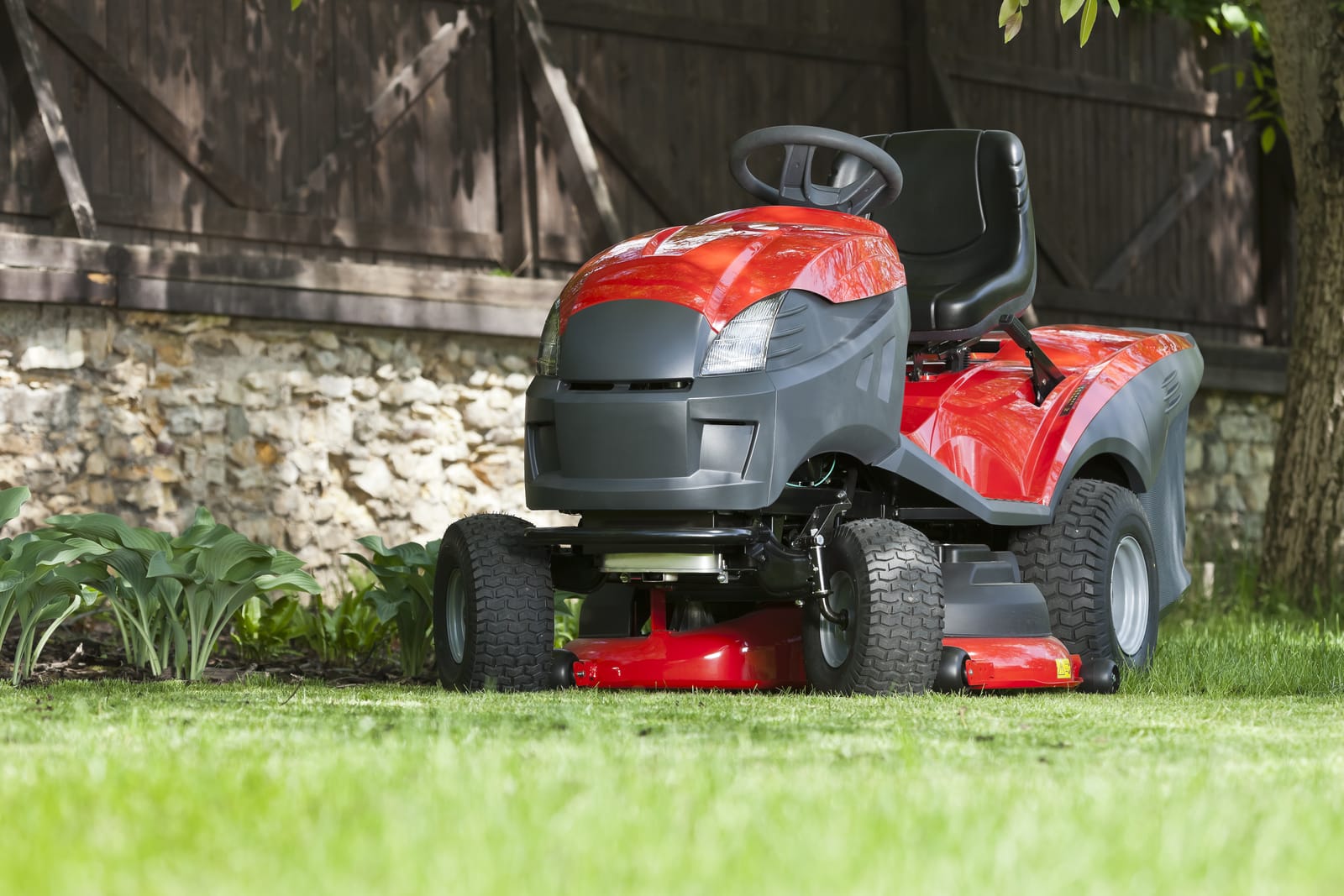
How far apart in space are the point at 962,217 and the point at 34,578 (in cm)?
265

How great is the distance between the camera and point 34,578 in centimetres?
431

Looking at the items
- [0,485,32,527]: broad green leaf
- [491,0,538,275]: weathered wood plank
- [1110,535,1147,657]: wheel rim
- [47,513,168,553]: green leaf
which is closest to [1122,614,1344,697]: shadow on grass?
[1110,535,1147,657]: wheel rim

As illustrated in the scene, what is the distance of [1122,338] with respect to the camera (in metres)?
5.04

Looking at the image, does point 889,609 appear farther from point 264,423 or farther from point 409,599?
point 264,423

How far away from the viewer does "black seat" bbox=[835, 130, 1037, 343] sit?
4.62 m

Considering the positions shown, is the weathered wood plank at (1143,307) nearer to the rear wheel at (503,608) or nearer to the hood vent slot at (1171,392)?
the hood vent slot at (1171,392)

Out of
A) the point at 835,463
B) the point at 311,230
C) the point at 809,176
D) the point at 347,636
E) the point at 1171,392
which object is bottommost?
the point at 347,636

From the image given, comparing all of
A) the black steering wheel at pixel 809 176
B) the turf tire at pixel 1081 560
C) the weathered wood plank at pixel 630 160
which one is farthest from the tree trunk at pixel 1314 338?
the black steering wheel at pixel 809 176

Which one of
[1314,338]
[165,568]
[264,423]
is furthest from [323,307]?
[1314,338]

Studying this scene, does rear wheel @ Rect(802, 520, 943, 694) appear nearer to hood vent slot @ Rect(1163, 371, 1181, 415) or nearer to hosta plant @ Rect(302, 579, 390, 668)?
hood vent slot @ Rect(1163, 371, 1181, 415)

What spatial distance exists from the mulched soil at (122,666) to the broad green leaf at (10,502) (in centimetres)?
43

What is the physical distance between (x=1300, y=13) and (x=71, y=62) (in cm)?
522

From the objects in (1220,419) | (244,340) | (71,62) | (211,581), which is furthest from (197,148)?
(1220,419)

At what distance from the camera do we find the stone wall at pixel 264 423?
644 cm
